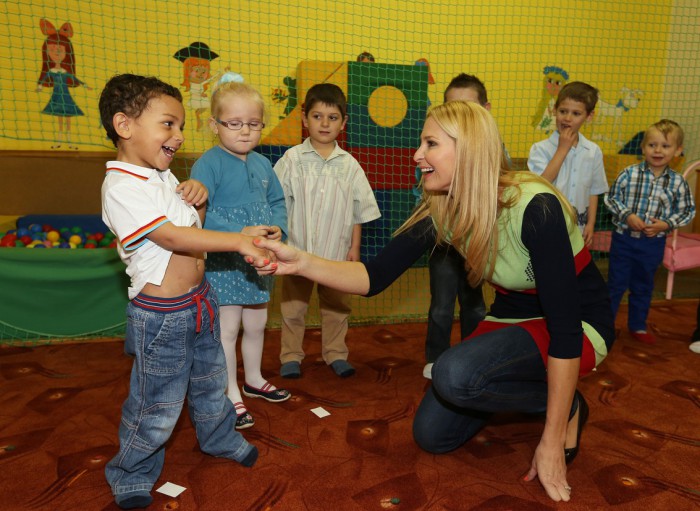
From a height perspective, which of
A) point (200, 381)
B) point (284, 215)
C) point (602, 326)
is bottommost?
point (200, 381)

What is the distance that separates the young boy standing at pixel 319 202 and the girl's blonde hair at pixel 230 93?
0.47 metres

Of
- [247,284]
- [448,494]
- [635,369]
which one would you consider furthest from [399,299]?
[448,494]

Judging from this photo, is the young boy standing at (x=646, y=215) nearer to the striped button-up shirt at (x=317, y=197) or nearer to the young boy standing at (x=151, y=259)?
the striped button-up shirt at (x=317, y=197)

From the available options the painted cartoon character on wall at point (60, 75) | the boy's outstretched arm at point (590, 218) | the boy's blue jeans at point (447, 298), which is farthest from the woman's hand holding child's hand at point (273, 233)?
the painted cartoon character on wall at point (60, 75)

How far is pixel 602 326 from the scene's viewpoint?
152cm

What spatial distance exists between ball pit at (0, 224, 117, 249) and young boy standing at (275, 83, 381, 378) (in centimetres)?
142

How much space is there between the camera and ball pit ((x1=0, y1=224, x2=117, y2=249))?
3.19 meters

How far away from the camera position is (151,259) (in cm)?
133

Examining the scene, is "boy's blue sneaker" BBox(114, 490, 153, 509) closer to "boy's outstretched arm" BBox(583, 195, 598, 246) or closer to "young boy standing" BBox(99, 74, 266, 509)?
"young boy standing" BBox(99, 74, 266, 509)

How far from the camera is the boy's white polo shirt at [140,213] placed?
49.3 inches

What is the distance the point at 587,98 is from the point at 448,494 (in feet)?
6.01

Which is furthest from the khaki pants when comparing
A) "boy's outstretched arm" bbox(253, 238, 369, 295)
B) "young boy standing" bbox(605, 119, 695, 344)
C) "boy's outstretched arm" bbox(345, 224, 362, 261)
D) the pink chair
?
the pink chair

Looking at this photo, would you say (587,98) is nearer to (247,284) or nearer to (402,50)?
(247,284)

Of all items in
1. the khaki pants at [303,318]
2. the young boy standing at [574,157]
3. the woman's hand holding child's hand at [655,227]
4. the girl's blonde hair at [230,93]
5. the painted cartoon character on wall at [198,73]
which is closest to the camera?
the girl's blonde hair at [230,93]
